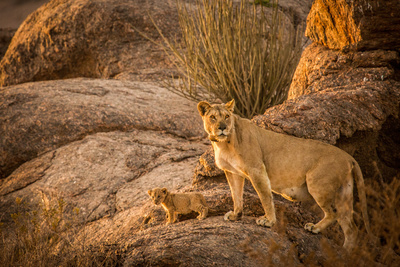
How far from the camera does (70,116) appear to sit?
30.2 feet

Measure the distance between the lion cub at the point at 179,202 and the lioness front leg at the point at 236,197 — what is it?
0.32 metres

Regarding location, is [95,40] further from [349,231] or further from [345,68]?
[349,231]

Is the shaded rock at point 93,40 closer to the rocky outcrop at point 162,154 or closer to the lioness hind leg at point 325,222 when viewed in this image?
the rocky outcrop at point 162,154

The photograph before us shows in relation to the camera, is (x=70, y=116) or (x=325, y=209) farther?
(x=70, y=116)

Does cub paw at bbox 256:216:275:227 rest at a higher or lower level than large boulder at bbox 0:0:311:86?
lower

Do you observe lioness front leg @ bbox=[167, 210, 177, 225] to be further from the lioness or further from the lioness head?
the lioness head

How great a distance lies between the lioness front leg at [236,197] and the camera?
191 inches

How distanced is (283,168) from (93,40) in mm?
10870

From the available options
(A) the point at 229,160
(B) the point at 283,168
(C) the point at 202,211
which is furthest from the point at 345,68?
(C) the point at 202,211

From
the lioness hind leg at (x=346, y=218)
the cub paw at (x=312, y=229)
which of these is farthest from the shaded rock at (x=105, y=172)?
the lioness hind leg at (x=346, y=218)

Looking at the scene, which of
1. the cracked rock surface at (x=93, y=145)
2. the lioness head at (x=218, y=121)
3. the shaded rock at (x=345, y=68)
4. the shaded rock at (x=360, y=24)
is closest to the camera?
the lioness head at (x=218, y=121)

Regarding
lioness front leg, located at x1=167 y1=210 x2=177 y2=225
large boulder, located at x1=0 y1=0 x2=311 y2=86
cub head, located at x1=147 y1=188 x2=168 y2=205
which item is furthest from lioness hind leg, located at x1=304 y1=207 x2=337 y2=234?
large boulder, located at x1=0 y1=0 x2=311 y2=86

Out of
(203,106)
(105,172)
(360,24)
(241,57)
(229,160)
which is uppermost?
(360,24)

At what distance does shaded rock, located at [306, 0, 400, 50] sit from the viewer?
20.2 ft
